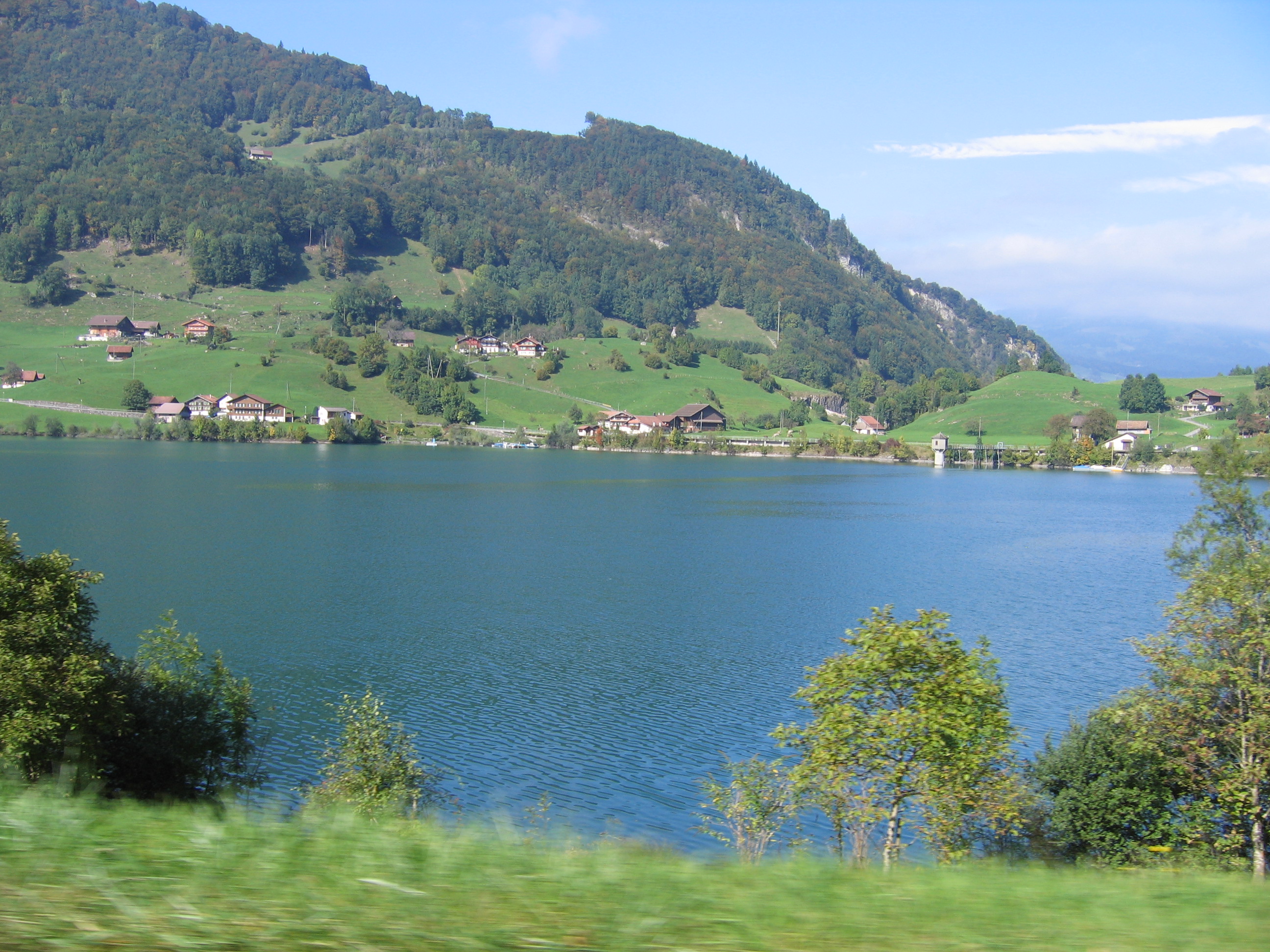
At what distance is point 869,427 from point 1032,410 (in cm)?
2860

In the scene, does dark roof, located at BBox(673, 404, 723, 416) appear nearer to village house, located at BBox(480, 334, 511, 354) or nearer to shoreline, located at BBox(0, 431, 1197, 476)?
shoreline, located at BBox(0, 431, 1197, 476)

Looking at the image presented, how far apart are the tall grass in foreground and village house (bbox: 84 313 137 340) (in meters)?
173

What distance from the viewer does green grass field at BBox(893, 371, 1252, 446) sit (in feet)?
510

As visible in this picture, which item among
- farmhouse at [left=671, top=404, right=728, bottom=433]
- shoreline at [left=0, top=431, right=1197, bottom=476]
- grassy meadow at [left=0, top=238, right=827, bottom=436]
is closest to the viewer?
shoreline at [left=0, top=431, right=1197, bottom=476]

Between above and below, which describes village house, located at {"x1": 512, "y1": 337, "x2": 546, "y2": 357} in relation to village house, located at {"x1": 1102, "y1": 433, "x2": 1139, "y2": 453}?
above

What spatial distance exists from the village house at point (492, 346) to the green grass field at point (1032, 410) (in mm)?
77379

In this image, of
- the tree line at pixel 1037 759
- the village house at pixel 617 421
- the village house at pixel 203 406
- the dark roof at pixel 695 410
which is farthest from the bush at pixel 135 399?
the tree line at pixel 1037 759

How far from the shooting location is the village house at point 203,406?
135625 mm

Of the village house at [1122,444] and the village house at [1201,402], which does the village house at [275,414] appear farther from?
the village house at [1201,402]

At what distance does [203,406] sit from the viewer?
446 ft

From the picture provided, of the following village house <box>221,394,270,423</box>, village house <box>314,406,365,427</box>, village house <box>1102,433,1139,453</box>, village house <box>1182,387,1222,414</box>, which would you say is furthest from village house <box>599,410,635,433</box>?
village house <box>1182,387,1222,414</box>

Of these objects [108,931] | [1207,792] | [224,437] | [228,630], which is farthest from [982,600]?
[224,437]

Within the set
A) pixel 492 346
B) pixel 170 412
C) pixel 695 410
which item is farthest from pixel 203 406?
pixel 695 410

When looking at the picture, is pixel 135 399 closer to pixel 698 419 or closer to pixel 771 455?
pixel 698 419
